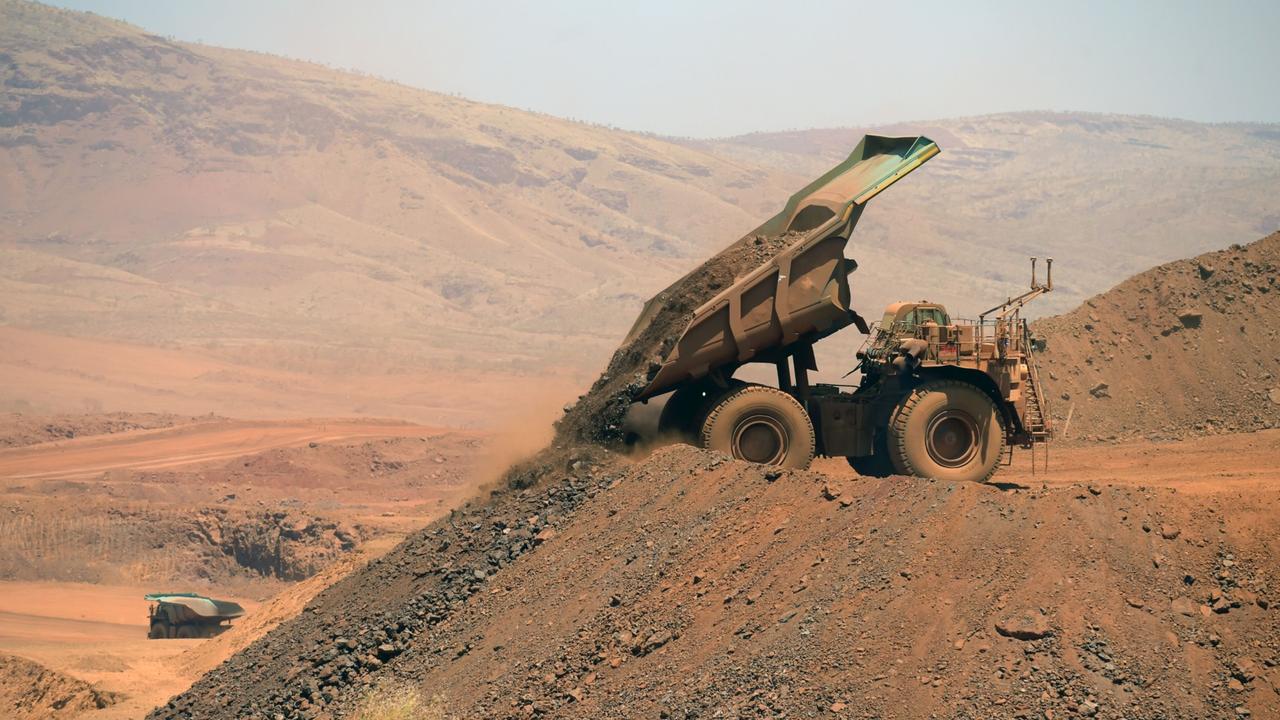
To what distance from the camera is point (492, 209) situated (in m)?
112

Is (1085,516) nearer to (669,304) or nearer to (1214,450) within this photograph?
(669,304)

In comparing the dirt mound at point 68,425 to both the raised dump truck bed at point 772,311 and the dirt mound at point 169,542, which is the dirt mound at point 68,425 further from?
the raised dump truck bed at point 772,311

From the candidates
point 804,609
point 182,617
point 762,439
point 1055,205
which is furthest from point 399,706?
point 1055,205

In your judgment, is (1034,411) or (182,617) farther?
(182,617)

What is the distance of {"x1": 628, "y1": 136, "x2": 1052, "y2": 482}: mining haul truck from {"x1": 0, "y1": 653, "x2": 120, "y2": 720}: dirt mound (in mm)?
9116

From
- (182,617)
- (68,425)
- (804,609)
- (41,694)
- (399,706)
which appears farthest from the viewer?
(68,425)

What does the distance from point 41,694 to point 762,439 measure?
35.1ft

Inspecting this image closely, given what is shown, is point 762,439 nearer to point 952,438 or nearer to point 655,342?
point 655,342

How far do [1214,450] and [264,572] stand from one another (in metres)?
22.2

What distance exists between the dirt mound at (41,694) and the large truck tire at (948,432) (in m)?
11.5

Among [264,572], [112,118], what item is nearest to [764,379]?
[264,572]

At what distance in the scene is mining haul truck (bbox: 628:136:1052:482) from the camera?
16.1m

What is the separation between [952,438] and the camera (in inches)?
639

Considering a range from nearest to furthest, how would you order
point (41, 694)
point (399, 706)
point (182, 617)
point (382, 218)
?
point (399, 706) → point (41, 694) → point (182, 617) → point (382, 218)
